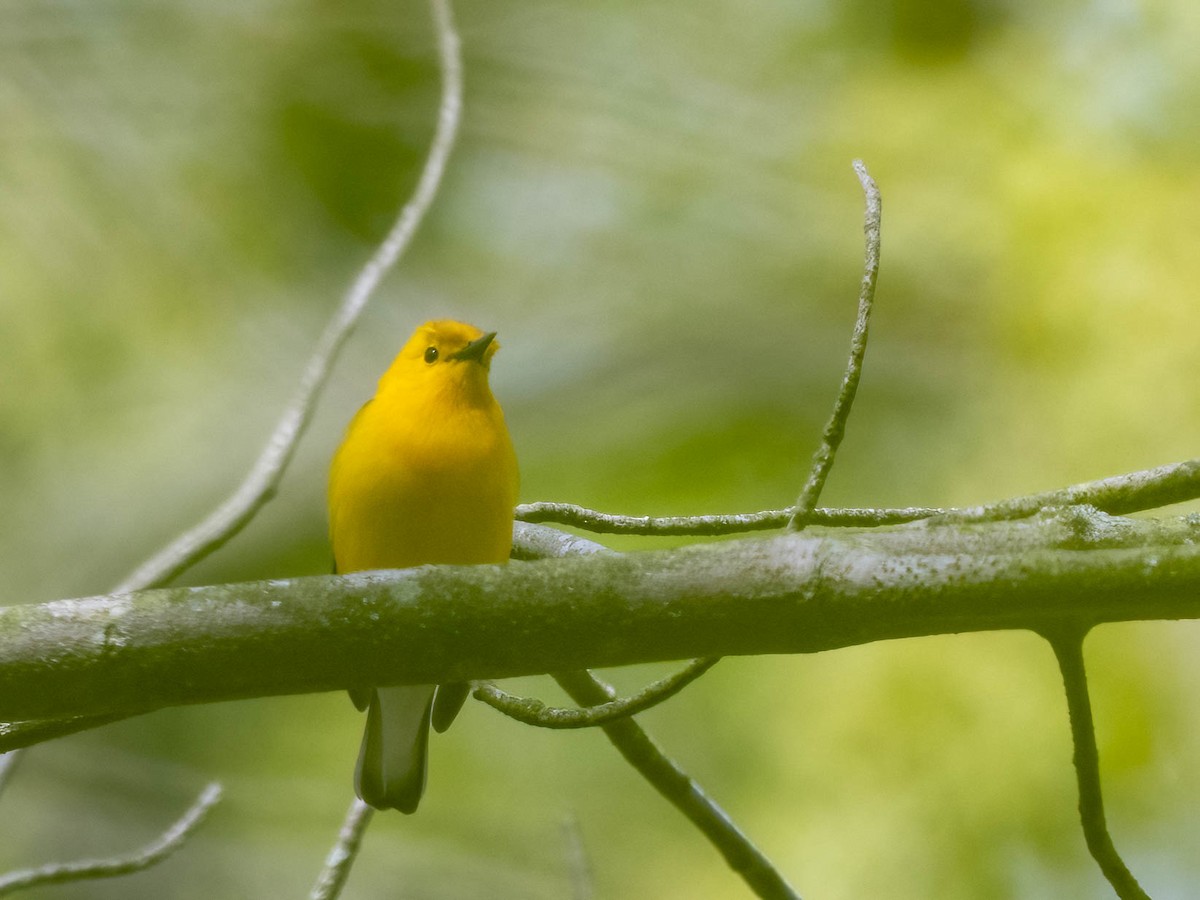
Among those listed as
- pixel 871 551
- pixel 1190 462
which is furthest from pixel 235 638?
pixel 1190 462

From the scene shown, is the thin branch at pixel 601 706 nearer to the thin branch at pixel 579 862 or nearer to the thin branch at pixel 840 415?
the thin branch at pixel 840 415

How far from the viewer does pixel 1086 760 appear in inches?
69.1

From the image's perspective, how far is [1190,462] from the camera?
1.87m

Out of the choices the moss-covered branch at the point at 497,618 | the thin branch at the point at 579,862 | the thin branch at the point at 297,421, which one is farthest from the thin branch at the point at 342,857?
the moss-covered branch at the point at 497,618

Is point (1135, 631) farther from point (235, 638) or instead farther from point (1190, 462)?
point (235, 638)

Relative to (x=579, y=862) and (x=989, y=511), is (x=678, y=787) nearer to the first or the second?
(x=579, y=862)

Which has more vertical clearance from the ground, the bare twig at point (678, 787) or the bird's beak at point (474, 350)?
the bird's beak at point (474, 350)

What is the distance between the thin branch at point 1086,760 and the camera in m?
1.72

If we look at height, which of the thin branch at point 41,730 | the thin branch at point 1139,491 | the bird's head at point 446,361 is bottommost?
the thin branch at point 41,730

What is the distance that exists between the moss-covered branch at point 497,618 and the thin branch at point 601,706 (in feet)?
0.30

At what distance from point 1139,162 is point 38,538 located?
278 inches

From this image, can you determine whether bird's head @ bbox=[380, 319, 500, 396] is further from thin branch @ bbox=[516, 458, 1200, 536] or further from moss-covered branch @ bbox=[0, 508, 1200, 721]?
moss-covered branch @ bbox=[0, 508, 1200, 721]

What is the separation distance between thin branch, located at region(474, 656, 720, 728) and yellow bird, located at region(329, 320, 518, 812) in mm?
731

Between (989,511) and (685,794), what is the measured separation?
112 cm
